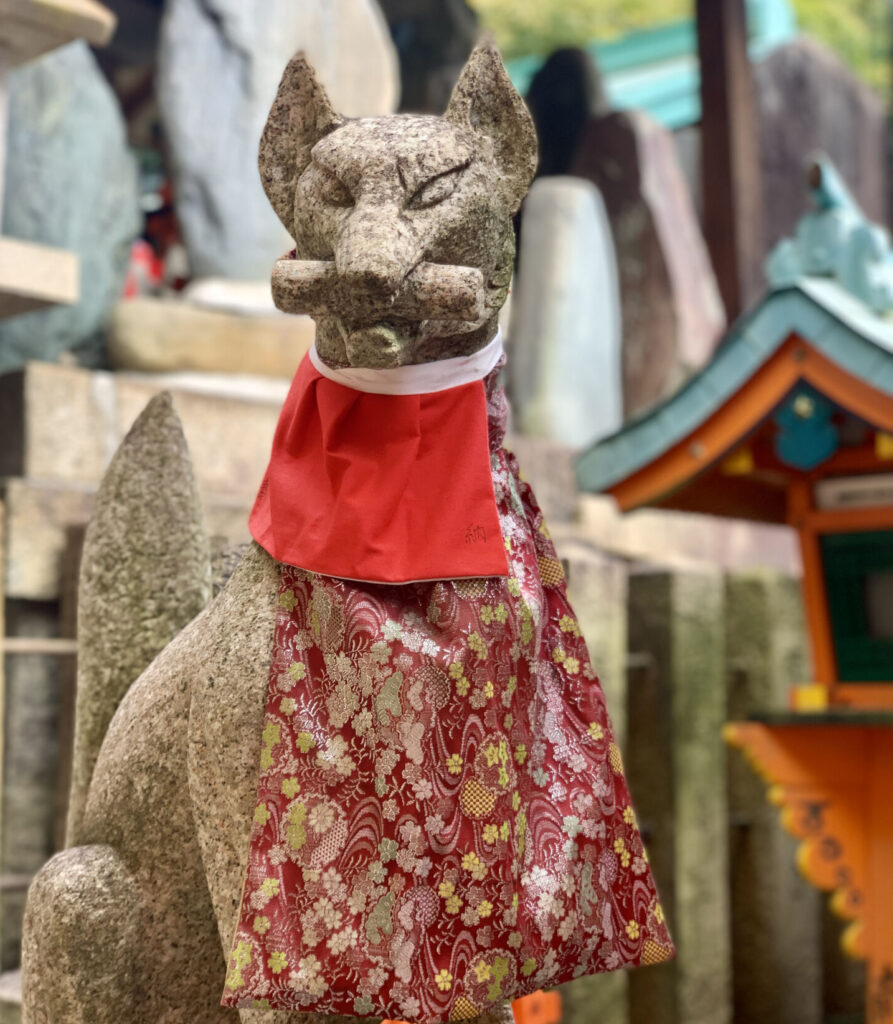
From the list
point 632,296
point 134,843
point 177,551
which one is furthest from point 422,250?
point 632,296

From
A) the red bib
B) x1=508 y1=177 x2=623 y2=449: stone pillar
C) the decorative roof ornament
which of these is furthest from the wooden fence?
the red bib

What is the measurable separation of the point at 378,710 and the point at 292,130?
75 cm

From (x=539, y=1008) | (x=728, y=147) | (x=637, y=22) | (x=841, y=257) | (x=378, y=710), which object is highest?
(x=637, y=22)

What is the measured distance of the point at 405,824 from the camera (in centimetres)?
151

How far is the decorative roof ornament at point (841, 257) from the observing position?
353 centimetres

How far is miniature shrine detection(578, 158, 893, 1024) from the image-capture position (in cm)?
328

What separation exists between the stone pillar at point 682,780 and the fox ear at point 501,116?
258 centimetres

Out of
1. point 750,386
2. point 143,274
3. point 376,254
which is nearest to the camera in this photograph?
point 376,254

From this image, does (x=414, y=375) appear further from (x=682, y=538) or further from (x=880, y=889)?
(x=682, y=538)

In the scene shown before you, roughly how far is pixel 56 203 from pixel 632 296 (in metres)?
3.52

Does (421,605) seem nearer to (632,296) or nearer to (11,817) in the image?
(11,817)

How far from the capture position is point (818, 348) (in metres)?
3.18

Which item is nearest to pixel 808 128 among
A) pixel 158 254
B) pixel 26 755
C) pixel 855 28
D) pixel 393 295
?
pixel 855 28

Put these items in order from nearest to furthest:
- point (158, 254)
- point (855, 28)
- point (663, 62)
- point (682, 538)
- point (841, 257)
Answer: point (841, 257)
point (682, 538)
point (158, 254)
point (663, 62)
point (855, 28)
